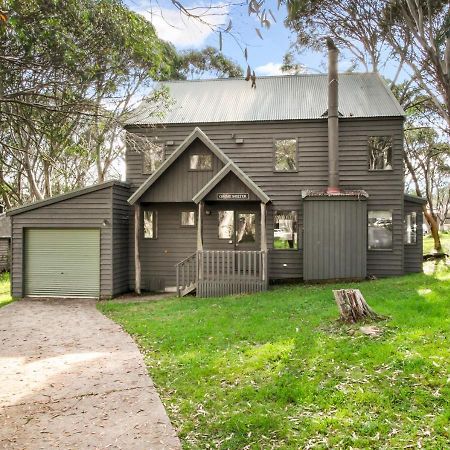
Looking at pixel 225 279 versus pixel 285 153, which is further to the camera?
pixel 285 153

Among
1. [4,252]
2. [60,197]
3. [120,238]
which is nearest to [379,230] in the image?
[120,238]

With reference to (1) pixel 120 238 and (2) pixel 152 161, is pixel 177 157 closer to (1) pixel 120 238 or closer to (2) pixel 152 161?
(2) pixel 152 161

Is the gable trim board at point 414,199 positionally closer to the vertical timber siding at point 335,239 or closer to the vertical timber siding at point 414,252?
the vertical timber siding at point 414,252

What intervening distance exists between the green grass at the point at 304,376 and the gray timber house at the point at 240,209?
190 inches

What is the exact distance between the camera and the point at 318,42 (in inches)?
832

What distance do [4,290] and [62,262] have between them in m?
3.92

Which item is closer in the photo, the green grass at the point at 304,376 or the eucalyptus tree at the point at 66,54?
the green grass at the point at 304,376

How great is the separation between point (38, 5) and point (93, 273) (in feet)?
28.2

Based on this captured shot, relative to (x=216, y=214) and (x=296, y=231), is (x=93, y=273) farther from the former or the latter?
(x=296, y=231)

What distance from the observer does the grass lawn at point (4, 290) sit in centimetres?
1389

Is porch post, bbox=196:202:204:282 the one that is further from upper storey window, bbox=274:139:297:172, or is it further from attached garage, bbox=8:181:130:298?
upper storey window, bbox=274:139:297:172

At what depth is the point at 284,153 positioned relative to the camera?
15688 mm

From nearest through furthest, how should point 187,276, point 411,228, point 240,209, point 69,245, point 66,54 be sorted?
point 66,54 → point 187,276 → point 69,245 → point 240,209 → point 411,228

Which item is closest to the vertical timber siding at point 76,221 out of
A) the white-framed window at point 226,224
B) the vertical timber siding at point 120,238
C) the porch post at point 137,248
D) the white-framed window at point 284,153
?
the vertical timber siding at point 120,238
